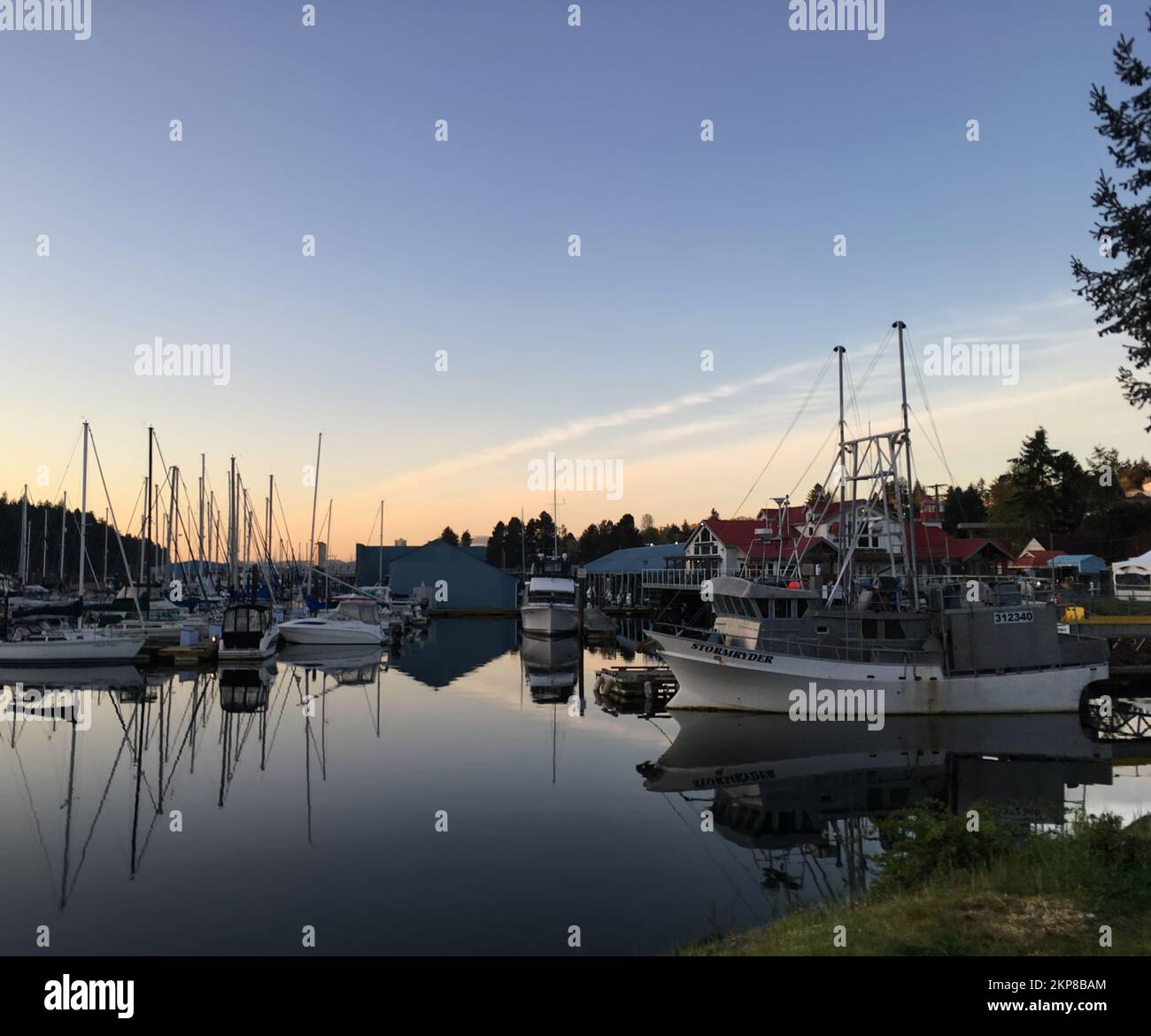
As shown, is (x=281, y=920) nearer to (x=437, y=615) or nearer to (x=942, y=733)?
(x=942, y=733)

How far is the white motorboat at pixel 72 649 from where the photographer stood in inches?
1767

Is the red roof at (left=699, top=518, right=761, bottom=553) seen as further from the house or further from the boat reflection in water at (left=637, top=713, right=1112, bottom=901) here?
the boat reflection in water at (left=637, top=713, right=1112, bottom=901)

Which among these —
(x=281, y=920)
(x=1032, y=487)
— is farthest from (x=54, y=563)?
(x=281, y=920)

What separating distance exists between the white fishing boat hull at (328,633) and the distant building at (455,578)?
42827 millimetres

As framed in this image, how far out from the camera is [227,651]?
48844 millimetres

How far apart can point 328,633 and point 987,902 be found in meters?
53.0

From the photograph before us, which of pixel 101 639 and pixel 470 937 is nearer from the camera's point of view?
pixel 470 937

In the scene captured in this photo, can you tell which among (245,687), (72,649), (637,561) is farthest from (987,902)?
(637,561)

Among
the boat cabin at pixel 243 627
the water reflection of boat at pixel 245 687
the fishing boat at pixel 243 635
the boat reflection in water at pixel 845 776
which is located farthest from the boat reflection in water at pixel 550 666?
the boat cabin at pixel 243 627

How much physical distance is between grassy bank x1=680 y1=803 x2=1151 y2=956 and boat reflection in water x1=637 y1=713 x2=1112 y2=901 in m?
1.56

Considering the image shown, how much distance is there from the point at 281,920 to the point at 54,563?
17043 cm

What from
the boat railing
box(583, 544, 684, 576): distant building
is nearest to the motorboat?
the boat railing

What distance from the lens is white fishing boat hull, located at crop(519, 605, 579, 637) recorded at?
67.9m

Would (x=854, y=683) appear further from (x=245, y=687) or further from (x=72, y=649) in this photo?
(x=72, y=649)
